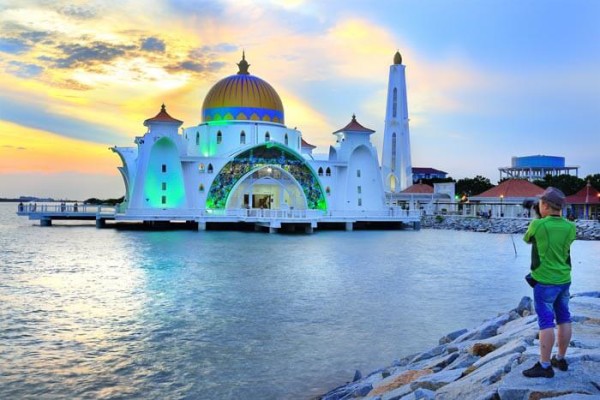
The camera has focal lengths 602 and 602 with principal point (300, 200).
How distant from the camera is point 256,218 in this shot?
41750 mm

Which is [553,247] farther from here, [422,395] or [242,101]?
[242,101]

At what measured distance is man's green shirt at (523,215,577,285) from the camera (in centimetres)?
500

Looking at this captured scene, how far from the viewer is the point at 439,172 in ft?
378

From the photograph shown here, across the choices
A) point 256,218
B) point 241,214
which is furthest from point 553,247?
point 241,214

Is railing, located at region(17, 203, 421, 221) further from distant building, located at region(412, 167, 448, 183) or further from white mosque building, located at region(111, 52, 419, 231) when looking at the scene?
distant building, located at region(412, 167, 448, 183)

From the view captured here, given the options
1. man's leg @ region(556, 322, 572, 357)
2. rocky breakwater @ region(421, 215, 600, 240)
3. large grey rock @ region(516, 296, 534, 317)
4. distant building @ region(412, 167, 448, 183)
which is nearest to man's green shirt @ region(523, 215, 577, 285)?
man's leg @ region(556, 322, 572, 357)

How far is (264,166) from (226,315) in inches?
1388

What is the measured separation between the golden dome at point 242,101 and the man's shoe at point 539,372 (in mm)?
46035

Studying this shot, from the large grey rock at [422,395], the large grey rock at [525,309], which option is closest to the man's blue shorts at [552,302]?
the large grey rock at [422,395]

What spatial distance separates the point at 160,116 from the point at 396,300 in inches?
1326

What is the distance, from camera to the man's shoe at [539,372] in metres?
4.72

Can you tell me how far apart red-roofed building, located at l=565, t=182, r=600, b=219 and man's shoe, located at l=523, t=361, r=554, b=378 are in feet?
158

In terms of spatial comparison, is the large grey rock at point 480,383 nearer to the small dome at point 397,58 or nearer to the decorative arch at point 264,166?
the decorative arch at point 264,166

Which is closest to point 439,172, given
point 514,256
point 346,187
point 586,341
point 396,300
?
point 346,187
